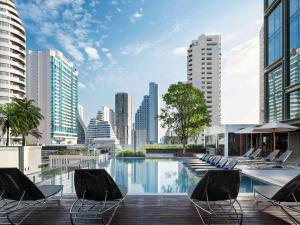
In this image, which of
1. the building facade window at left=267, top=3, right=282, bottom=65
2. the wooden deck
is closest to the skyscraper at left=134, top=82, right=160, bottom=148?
the building facade window at left=267, top=3, right=282, bottom=65

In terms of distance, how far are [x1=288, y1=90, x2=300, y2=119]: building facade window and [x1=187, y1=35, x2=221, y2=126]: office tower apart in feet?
204

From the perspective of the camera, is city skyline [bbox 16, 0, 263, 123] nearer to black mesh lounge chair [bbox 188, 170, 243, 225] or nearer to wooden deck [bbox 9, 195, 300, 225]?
wooden deck [bbox 9, 195, 300, 225]

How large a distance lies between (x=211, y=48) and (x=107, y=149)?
228 ft

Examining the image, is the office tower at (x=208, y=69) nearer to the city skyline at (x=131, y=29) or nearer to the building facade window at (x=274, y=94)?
the city skyline at (x=131, y=29)

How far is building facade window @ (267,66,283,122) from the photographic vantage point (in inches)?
811

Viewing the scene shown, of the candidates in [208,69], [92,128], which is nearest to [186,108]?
[208,69]

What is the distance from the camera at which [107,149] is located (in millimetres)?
23203

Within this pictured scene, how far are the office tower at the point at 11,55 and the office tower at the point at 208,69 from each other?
46.7 metres

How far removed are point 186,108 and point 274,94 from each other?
294 inches

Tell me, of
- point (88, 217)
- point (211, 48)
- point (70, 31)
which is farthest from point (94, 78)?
point (211, 48)

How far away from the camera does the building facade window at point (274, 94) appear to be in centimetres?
2061

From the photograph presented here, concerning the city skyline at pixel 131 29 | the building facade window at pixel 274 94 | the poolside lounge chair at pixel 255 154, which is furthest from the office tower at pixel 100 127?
the poolside lounge chair at pixel 255 154

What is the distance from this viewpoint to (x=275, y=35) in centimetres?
2172

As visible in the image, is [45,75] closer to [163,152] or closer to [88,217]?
[163,152]
